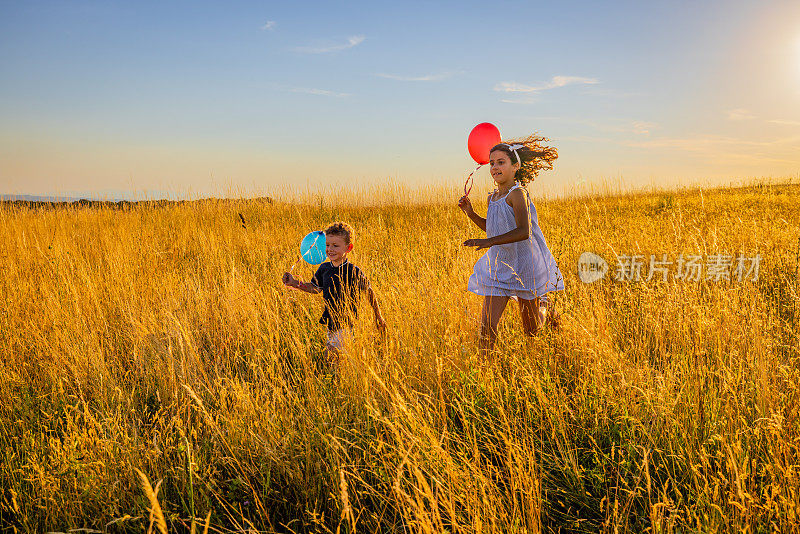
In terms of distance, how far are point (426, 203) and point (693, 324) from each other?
35.1ft

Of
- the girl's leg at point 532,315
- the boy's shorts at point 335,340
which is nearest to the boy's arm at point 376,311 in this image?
the boy's shorts at point 335,340

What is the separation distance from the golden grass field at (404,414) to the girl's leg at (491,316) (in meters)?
0.12

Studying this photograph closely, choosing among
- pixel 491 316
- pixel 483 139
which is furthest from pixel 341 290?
pixel 483 139

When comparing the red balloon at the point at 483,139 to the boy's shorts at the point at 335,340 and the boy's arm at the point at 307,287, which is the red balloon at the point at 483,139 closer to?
the boy's arm at the point at 307,287

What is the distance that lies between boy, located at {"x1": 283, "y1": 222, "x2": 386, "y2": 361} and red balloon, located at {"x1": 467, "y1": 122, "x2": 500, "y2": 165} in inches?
50.8

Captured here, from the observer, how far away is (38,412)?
289 cm

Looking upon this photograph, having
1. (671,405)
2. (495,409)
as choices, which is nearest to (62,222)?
(495,409)

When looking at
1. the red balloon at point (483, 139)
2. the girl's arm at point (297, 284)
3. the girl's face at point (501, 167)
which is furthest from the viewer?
the red balloon at point (483, 139)

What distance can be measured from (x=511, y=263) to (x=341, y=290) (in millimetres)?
1250

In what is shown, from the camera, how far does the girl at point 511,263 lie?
10.8 ft

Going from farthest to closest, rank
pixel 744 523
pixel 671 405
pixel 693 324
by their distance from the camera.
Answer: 1. pixel 693 324
2. pixel 671 405
3. pixel 744 523

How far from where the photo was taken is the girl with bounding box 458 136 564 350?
3307mm

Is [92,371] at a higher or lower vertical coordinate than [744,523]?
higher

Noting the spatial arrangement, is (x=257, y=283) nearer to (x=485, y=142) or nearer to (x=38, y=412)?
(x=38, y=412)
